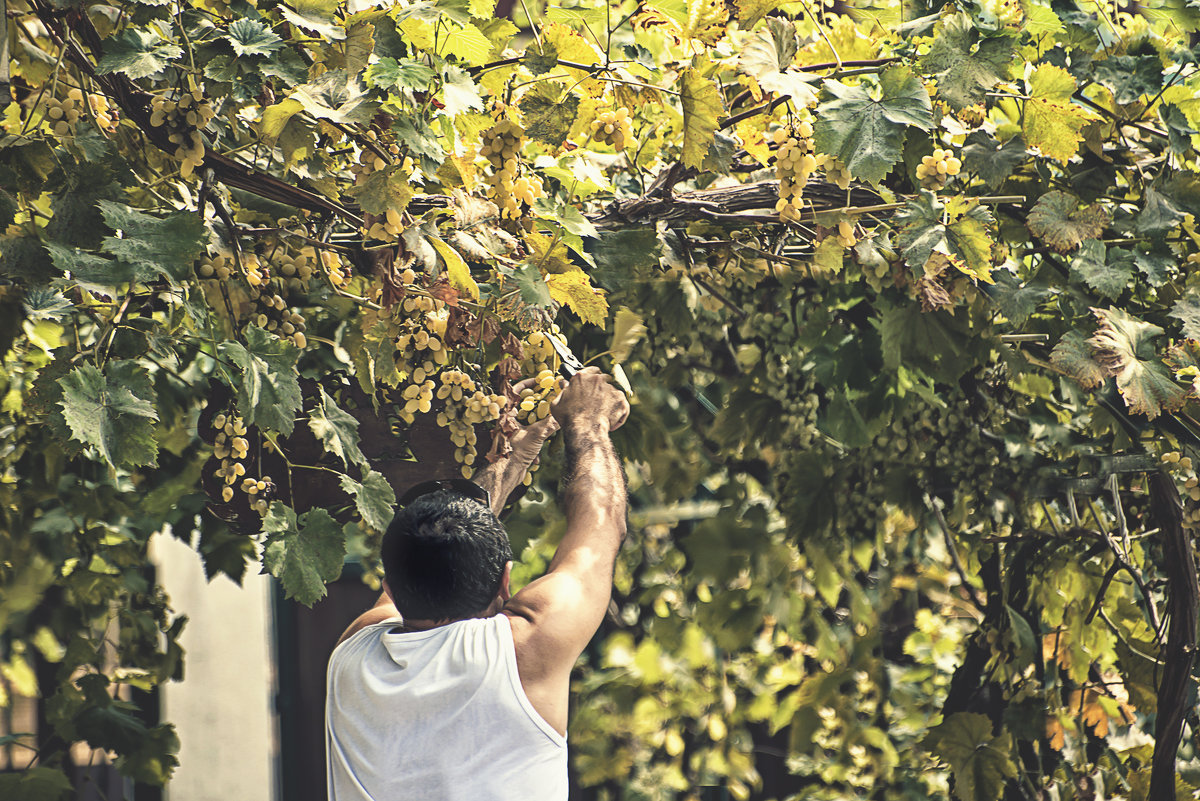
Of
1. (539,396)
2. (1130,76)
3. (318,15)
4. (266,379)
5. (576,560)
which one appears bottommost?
(576,560)

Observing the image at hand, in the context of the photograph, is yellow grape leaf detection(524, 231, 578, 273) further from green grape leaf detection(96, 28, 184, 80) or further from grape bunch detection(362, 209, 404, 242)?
green grape leaf detection(96, 28, 184, 80)

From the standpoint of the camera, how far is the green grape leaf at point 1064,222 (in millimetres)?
1722

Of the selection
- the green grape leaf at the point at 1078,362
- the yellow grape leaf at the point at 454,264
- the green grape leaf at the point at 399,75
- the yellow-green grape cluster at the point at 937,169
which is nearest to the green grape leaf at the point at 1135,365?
the green grape leaf at the point at 1078,362

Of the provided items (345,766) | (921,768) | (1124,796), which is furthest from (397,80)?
(921,768)

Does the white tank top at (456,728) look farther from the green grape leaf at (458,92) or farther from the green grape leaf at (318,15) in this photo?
the green grape leaf at (318,15)

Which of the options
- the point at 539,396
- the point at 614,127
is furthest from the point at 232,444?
the point at 614,127

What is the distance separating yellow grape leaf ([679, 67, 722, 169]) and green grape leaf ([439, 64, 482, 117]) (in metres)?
0.27

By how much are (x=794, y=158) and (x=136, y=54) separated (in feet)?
2.66

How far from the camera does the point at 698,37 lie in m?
1.72

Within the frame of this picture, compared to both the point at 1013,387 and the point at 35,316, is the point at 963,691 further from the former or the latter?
the point at 35,316

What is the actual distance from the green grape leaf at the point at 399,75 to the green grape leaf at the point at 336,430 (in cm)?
44

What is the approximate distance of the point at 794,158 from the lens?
149 centimetres

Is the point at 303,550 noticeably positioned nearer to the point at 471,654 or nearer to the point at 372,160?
the point at 471,654

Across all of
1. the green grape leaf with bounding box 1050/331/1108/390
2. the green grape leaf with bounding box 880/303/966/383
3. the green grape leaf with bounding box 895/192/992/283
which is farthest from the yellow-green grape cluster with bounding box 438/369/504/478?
the green grape leaf with bounding box 1050/331/1108/390
